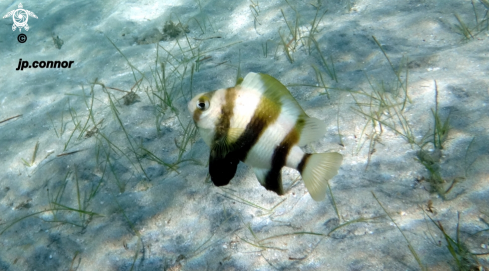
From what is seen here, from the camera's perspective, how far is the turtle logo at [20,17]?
7.89 m

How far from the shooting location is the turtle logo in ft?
25.9

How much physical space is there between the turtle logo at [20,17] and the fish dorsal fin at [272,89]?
Answer: 8.69 m

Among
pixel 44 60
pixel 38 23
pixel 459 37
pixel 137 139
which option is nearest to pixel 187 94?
pixel 137 139

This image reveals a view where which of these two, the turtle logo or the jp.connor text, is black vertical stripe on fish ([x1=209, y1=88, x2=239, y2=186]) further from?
the turtle logo

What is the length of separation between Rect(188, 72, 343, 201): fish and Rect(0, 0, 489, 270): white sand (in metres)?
0.83

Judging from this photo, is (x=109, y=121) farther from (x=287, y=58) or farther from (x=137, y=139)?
(x=287, y=58)

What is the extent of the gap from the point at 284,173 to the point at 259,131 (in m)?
1.24

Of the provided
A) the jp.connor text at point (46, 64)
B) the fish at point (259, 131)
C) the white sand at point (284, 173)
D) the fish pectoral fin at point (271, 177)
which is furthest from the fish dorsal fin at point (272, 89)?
the jp.connor text at point (46, 64)

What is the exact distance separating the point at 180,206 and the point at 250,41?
3391mm

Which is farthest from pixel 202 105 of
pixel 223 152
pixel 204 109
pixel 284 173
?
pixel 284 173

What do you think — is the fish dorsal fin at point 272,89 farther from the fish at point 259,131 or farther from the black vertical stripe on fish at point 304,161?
the black vertical stripe on fish at point 304,161

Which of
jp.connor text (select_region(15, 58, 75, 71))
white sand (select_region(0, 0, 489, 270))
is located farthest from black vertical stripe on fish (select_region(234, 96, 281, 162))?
jp.connor text (select_region(15, 58, 75, 71))

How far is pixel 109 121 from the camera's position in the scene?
13.3 ft

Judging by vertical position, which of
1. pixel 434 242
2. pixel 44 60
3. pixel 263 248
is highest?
pixel 434 242
